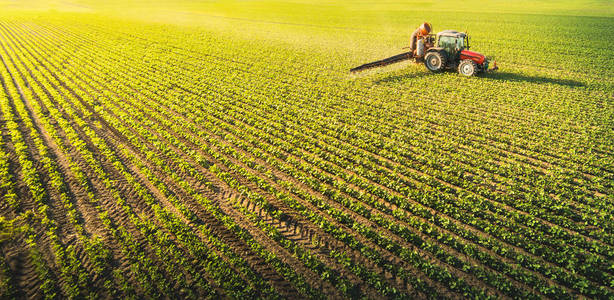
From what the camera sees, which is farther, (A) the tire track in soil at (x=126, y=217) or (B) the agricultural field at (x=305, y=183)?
(A) the tire track in soil at (x=126, y=217)

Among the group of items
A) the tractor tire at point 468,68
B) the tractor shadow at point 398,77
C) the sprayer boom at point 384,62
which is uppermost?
the sprayer boom at point 384,62

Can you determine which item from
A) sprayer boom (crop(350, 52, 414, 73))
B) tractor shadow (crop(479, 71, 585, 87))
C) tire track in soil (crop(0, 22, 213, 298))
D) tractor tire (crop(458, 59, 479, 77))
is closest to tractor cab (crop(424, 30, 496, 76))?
tractor tire (crop(458, 59, 479, 77))

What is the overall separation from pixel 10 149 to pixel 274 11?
61.3 meters

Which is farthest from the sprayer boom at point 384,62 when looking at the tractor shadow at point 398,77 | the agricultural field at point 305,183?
the tractor shadow at point 398,77

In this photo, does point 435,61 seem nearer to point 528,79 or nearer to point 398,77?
point 398,77

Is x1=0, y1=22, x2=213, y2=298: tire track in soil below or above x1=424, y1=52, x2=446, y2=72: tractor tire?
below

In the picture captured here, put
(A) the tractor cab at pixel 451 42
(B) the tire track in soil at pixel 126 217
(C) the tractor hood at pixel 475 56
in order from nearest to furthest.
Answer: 1. (B) the tire track in soil at pixel 126 217
2. (A) the tractor cab at pixel 451 42
3. (C) the tractor hood at pixel 475 56

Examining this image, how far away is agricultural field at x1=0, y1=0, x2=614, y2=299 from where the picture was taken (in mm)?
6766

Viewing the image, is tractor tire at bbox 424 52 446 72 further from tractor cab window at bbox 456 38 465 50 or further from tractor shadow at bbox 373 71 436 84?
tractor cab window at bbox 456 38 465 50

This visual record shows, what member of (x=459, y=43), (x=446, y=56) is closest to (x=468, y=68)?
(x=446, y=56)

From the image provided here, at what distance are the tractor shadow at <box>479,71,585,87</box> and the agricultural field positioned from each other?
147mm

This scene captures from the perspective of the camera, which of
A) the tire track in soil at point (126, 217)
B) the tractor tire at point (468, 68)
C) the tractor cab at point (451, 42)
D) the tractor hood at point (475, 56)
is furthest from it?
the tractor tire at point (468, 68)

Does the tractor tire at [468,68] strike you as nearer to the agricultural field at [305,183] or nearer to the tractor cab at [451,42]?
the tractor cab at [451,42]

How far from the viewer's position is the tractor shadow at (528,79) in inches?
768
